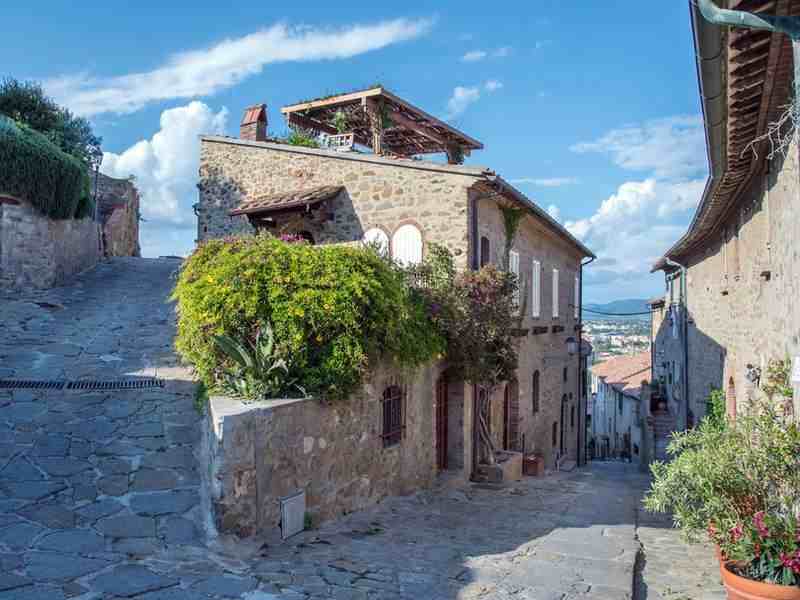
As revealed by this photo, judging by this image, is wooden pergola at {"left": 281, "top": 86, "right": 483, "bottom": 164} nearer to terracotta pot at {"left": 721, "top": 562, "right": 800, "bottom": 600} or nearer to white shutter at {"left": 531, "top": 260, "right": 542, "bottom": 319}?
white shutter at {"left": 531, "top": 260, "right": 542, "bottom": 319}

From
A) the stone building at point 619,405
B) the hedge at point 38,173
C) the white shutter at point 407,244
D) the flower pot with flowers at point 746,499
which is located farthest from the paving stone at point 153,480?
the stone building at point 619,405

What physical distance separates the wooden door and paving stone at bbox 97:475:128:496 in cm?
570

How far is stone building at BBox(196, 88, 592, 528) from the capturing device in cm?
1201

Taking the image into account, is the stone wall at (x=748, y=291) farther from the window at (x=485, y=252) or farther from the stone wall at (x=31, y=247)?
the stone wall at (x=31, y=247)

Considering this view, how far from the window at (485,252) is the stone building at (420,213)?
0.03 m

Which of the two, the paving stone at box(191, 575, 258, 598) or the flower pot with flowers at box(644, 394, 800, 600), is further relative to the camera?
the paving stone at box(191, 575, 258, 598)

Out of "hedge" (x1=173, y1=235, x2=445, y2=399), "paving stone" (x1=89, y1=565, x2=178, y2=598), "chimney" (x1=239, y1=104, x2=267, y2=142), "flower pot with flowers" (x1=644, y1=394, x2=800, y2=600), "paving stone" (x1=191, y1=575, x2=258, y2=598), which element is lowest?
"paving stone" (x1=191, y1=575, x2=258, y2=598)

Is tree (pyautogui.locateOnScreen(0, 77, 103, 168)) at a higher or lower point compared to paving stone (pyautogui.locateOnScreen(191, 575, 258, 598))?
higher

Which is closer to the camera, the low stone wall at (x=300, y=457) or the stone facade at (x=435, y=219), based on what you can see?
the low stone wall at (x=300, y=457)

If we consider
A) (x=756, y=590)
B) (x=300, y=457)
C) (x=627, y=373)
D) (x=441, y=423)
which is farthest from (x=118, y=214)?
(x=627, y=373)

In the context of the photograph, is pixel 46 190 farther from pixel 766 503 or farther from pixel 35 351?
pixel 766 503

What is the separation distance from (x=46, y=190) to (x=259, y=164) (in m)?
4.66

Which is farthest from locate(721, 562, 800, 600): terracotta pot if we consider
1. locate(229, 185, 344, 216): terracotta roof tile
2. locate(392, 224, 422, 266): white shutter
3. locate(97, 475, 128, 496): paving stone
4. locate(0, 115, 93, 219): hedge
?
locate(0, 115, 93, 219): hedge

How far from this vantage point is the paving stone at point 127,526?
592 cm
